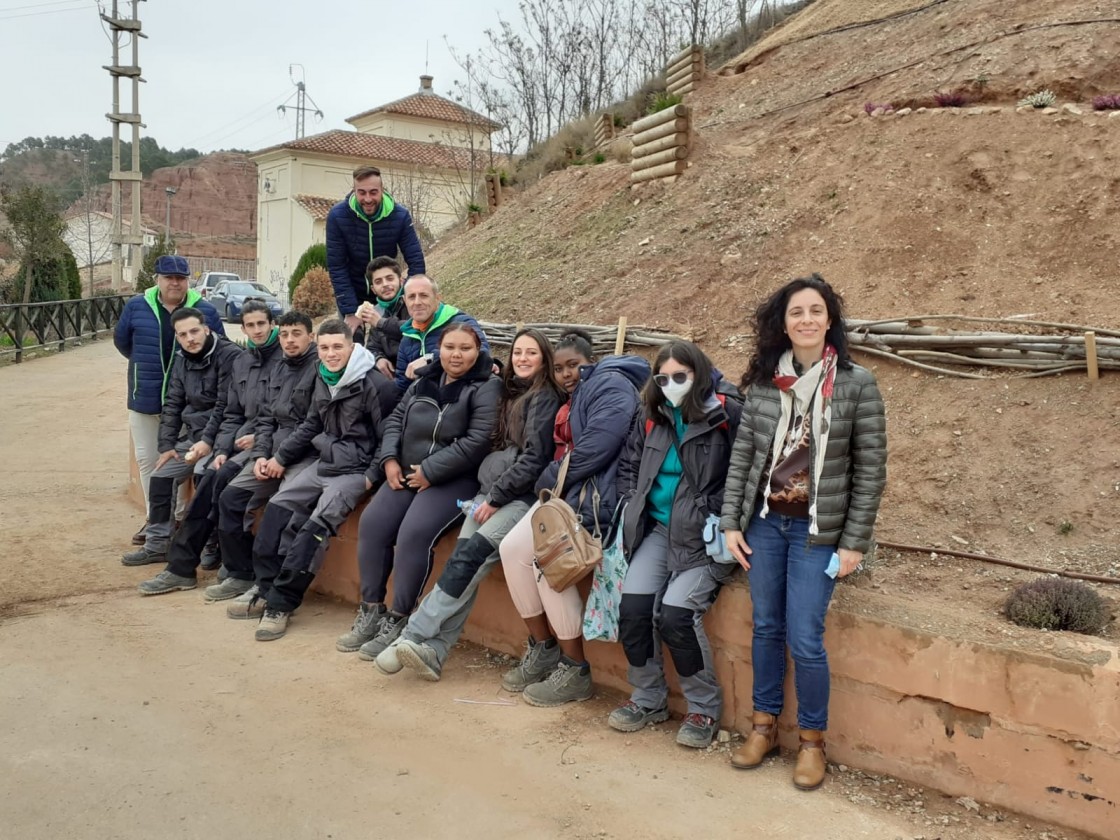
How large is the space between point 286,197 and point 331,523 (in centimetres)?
3802

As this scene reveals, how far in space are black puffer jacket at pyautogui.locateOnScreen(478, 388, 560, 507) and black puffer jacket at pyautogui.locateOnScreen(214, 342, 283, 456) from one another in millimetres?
1990

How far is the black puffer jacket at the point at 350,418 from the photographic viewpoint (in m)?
5.30

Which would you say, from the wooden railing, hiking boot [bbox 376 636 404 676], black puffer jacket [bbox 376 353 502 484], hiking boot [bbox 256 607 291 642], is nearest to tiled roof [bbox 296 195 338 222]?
the wooden railing

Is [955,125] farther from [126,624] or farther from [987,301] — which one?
[126,624]

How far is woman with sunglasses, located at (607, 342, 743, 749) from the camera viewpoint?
3.77m

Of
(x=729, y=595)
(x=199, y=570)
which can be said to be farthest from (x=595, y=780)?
(x=199, y=570)

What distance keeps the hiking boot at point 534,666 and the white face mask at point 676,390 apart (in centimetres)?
129

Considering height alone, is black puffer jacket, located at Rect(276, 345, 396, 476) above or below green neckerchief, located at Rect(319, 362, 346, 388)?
below

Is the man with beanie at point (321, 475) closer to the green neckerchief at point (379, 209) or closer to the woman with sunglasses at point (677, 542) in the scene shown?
the green neckerchief at point (379, 209)

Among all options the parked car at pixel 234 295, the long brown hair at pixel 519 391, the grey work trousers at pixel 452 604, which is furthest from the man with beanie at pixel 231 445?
the parked car at pixel 234 295

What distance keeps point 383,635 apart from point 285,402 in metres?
1.73

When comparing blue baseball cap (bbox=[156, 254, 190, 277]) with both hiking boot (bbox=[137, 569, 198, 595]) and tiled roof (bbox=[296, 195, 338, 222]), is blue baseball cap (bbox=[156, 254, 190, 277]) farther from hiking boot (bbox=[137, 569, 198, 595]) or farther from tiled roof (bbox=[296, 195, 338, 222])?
tiled roof (bbox=[296, 195, 338, 222])

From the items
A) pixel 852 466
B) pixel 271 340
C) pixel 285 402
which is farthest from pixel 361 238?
pixel 852 466

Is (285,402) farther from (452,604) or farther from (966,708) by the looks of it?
(966,708)
